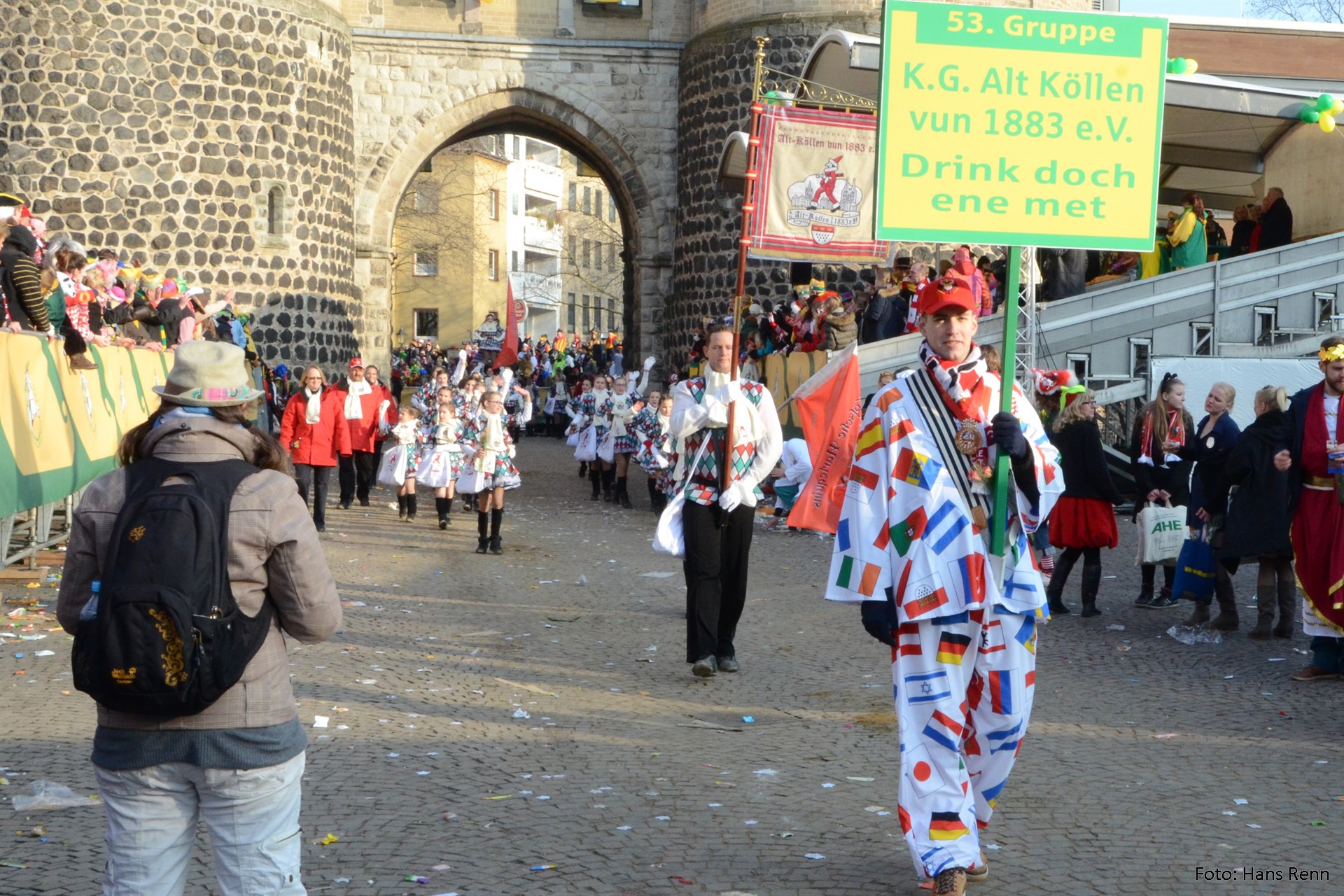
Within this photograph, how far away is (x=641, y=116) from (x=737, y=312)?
22567 mm

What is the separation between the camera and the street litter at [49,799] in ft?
17.2

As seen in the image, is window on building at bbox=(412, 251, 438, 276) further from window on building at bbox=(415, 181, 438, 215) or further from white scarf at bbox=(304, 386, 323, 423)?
white scarf at bbox=(304, 386, 323, 423)

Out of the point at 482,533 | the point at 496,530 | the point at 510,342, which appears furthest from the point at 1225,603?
the point at 510,342

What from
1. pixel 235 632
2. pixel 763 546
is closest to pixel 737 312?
pixel 235 632

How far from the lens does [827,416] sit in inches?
474

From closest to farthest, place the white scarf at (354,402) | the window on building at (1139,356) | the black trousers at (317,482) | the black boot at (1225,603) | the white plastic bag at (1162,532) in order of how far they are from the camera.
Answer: the black boot at (1225,603) → the white plastic bag at (1162,532) → the black trousers at (317,482) → the white scarf at (354,402) → the window on building at (1139,356)

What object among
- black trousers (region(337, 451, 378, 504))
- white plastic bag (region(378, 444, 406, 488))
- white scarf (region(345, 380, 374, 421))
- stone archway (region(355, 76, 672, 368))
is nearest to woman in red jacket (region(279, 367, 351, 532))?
white plastic bag (region(378, 444, 406, 488))

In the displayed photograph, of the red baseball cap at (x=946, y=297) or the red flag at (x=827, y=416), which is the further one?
the red flag at (x=827, y=416)

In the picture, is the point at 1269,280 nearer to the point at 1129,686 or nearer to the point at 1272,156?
the point at 1272,156

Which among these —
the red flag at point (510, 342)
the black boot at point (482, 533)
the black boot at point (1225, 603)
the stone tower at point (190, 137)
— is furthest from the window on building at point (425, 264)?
the black boot at point (1225, 603)

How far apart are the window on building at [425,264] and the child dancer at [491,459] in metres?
51.6

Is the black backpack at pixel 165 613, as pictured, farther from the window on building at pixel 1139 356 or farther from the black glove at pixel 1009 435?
the window on building at pixel 1139 356

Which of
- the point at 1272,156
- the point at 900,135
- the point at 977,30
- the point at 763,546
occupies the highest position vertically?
the point at 1272,156

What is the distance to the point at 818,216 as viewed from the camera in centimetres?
1845
